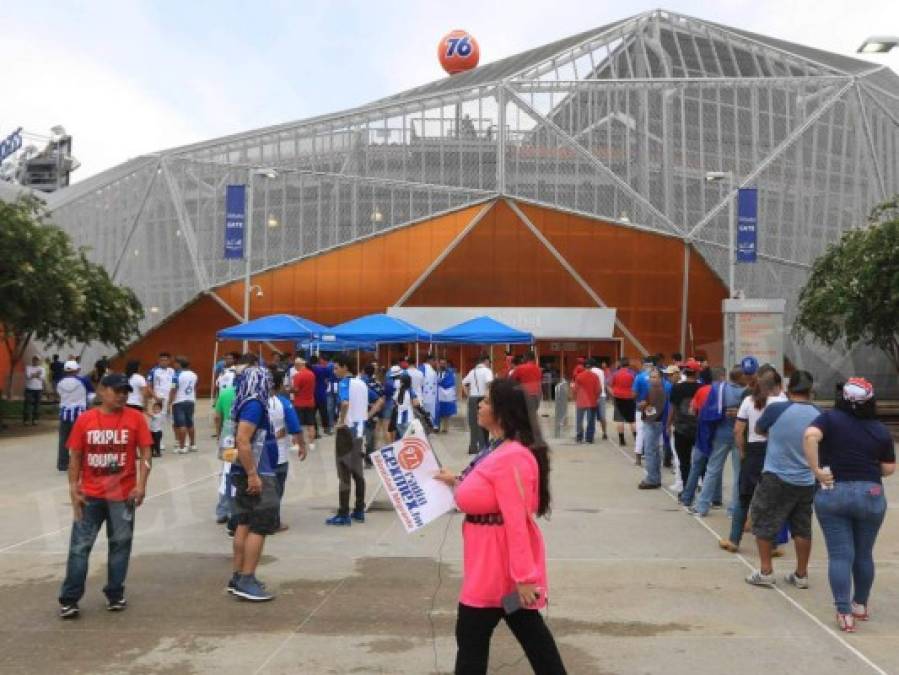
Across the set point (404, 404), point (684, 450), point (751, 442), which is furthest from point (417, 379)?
point (751, 442)

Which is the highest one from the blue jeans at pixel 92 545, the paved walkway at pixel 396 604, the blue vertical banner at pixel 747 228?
the blue vertical banner at pixel 747 228

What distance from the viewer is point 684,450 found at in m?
10.8

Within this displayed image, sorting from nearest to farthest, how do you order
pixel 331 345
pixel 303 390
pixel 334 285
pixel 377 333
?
1. pixel 303 390
2. pixel 377 333
3. pixel 331 345
4. pixel 334 285

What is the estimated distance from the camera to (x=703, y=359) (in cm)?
1155

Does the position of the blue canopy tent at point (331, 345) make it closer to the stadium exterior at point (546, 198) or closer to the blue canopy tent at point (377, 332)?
the blue canopy tent at point (377, 332)

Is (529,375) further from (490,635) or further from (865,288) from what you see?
(490,635)

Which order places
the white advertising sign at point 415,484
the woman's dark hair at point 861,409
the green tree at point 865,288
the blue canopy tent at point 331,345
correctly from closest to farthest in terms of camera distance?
the white advertising sign at point 415,484
the woman's dark hair at point 861,409
the green tree at point 865,288
the blue canopy tent at point 331,345

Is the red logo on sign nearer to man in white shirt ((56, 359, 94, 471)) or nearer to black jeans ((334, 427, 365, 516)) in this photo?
black jeans ((334, 427, 365, 516))

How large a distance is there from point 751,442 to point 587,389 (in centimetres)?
951

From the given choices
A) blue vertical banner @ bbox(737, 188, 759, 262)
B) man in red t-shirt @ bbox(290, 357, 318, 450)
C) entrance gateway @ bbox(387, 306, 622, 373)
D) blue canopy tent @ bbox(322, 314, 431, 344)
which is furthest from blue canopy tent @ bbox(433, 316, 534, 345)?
entrance gateway @ bbox(387, 306, 622, 373)

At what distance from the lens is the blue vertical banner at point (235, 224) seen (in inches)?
1063

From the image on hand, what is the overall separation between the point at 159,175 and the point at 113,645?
1283 inches

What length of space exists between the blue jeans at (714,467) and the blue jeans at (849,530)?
336cm

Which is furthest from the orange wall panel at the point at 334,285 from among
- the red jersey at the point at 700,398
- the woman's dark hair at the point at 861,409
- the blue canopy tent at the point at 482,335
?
the woman's dark hair at the point at 861,409
